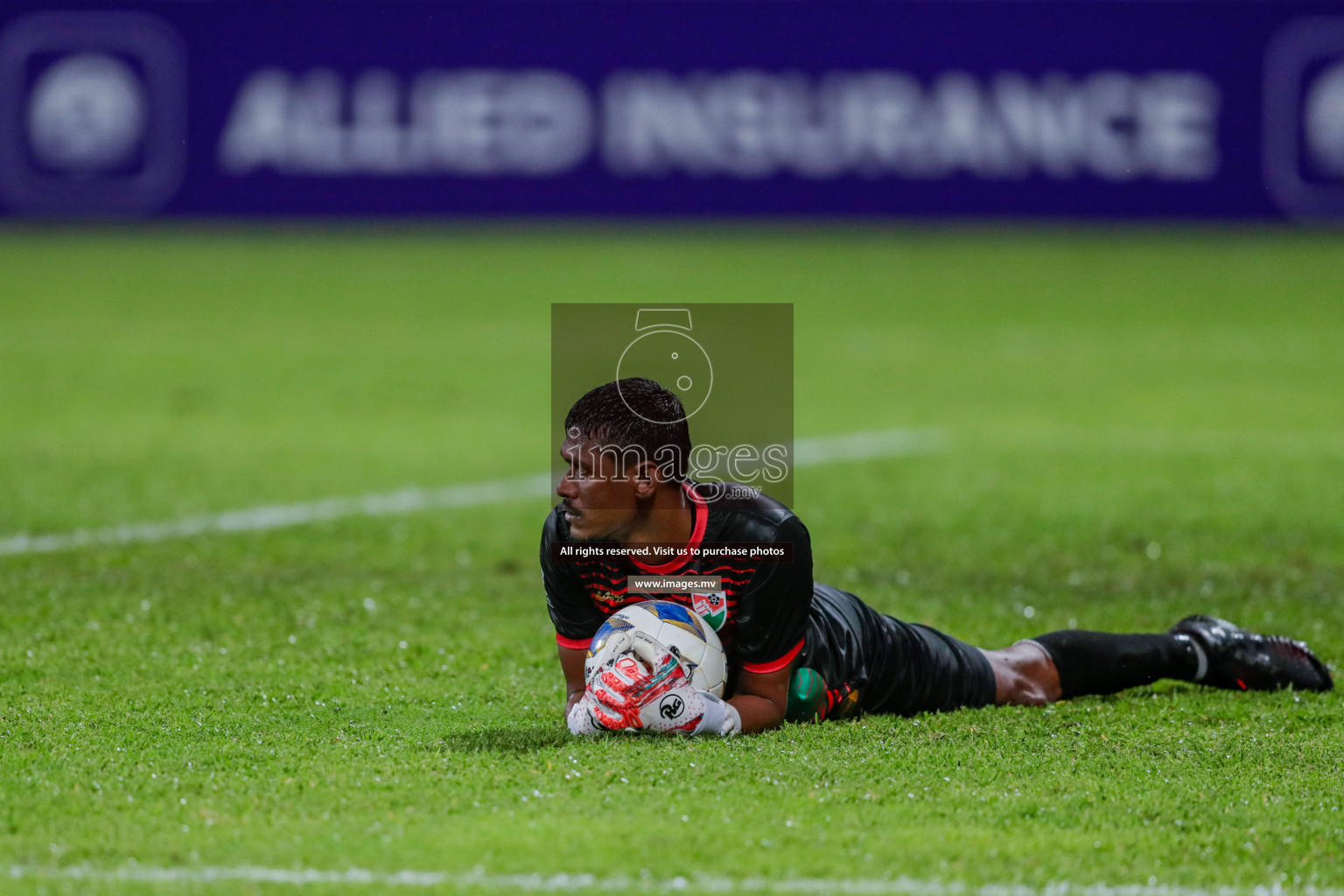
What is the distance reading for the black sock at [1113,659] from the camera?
6.01 metres

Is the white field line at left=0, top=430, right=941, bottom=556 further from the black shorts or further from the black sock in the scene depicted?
the black sock

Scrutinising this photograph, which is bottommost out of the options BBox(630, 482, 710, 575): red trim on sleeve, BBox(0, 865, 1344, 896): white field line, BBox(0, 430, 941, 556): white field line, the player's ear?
BBox(0, 865, 1344, 896): white field line

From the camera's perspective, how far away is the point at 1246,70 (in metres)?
21.2

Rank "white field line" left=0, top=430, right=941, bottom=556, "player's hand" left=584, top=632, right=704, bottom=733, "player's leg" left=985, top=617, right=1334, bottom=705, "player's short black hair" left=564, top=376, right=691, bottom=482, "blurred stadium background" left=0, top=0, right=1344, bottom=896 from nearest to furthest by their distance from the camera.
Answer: "blurred stadium background" left=0, top=0, right=1344, bottom=896 < "player's short black hair" left=564, top=376, right=691, bottom=482 < "player's hand" left=584, top=632, right=704, bottom=733 < "player's leg" left=985, top=617, right=1334, bottom=705 < "white field line" left=0, top=430, right=941, bottom=556

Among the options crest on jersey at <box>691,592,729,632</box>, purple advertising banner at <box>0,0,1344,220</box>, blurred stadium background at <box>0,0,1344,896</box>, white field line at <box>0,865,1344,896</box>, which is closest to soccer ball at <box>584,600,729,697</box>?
crest on jersey at <box>691,592,729,632</box>

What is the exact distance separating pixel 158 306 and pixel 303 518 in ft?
35.7

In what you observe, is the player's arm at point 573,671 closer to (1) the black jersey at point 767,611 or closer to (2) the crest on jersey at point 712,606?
(1) the black jersey at point 767,611

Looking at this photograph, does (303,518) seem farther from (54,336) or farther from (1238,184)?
(1238,184)

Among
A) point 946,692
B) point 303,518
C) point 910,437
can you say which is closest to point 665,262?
point 910,437

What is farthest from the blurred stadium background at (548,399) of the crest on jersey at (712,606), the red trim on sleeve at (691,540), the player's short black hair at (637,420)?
the player's short black hair at (637,420)

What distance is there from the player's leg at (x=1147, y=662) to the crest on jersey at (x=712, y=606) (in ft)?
3.91

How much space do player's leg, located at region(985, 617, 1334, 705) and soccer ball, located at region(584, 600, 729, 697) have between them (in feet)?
3.94

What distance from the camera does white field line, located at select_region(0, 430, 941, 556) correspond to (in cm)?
885

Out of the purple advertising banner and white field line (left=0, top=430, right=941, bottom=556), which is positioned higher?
the purple advertising banner
